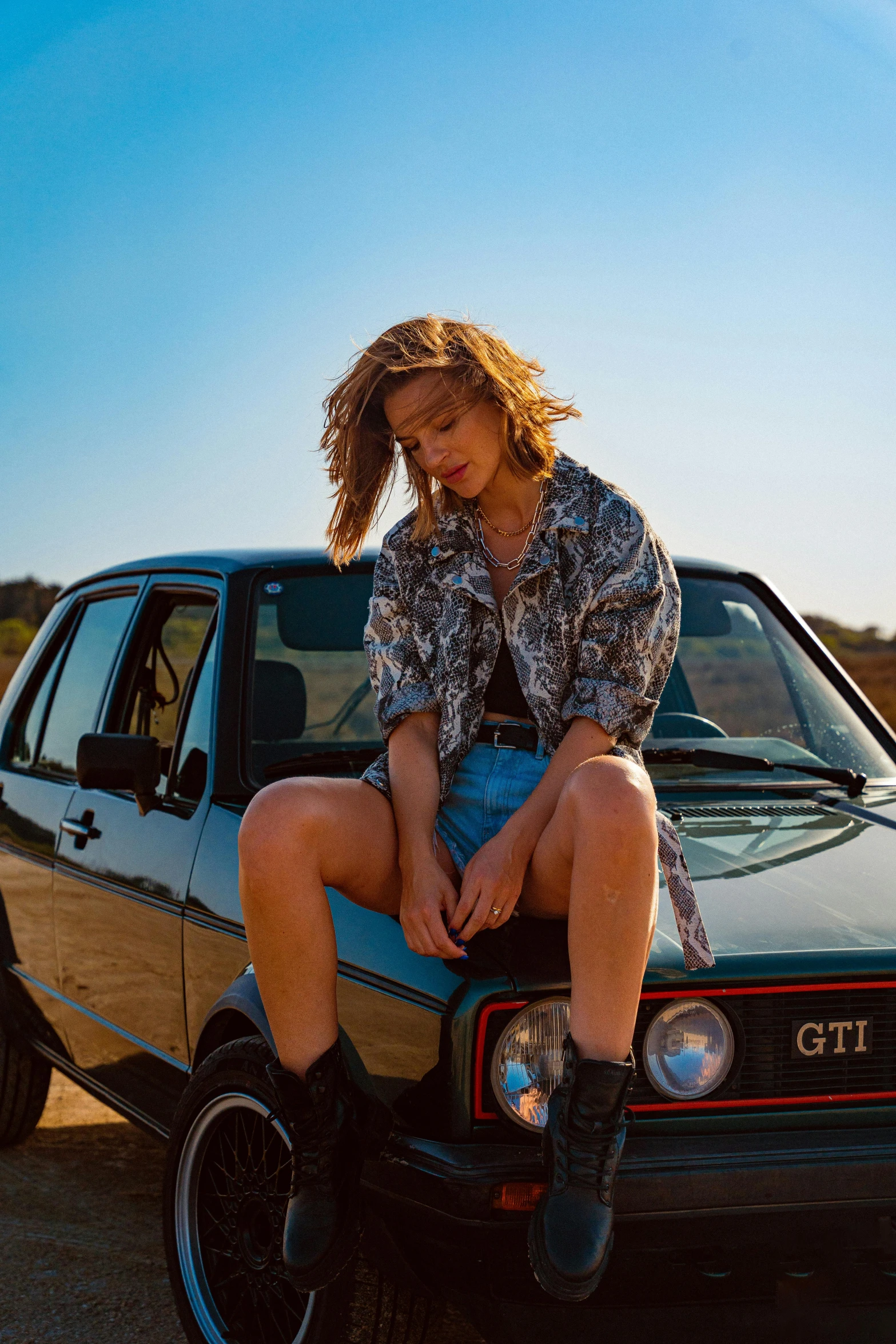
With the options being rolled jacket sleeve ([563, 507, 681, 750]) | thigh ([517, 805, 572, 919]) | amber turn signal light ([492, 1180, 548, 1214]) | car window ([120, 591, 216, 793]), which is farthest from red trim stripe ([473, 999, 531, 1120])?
car window ([120, 591, 216, 793])

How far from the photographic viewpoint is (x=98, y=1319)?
3246 millimetres

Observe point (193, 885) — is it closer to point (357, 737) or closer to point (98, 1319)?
point (357, 737)

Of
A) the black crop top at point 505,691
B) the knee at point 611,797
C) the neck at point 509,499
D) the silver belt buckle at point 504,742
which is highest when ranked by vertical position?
the neck at point 509,499

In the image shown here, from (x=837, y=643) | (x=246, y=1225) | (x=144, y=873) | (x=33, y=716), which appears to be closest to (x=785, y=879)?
(x=246, y=1225)

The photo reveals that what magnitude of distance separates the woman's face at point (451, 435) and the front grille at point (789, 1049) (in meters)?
1.16

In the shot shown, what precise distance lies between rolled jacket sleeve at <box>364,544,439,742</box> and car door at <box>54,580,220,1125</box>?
0.72 metres

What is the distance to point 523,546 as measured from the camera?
9.50 feet

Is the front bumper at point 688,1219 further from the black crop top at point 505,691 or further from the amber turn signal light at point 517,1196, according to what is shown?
the black crop top at point 505,691

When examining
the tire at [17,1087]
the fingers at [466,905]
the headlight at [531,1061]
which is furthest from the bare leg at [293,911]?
the tire at [17,1087]

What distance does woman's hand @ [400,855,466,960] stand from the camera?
7.82ft

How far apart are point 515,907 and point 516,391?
1078 mm

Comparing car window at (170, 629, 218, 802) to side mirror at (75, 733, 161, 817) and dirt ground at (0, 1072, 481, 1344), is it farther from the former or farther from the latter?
dirt ground at (0, 1072, 481, 1344)

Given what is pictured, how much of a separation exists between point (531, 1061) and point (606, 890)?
0.34 meters

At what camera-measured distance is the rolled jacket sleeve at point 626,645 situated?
104 inches
